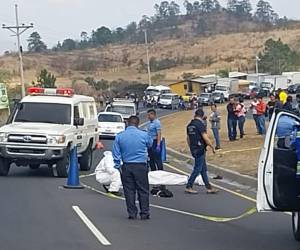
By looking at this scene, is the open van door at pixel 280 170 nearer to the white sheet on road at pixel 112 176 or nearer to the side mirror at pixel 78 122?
the white sheet on road at pixel 112 176

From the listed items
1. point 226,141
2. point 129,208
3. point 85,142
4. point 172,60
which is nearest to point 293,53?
point 172,60

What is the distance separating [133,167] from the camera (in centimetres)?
1362

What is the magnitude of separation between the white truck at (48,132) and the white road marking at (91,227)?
22.4ft

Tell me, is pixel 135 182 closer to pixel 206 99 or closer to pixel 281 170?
pixel 281 170

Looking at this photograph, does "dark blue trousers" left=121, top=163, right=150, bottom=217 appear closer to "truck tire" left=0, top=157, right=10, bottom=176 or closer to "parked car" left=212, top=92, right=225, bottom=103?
"truck tire" left=0, top=157, right=10, bottom=176

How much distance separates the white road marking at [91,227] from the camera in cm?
1120

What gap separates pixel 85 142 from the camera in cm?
2448

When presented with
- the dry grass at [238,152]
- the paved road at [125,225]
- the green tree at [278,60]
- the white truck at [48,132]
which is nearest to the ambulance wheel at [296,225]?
the paved road at [125,225]

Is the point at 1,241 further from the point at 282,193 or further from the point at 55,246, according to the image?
the point at 282,193

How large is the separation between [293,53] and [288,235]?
453ft

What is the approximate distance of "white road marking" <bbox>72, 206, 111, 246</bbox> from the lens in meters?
11.2

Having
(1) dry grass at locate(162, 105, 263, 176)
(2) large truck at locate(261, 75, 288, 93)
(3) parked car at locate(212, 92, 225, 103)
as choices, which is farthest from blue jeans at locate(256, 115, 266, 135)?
(2) large truck at locate(261, 75, 288, 93)

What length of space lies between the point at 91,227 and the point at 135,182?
4.45 ft

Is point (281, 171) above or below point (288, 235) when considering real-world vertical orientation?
above
